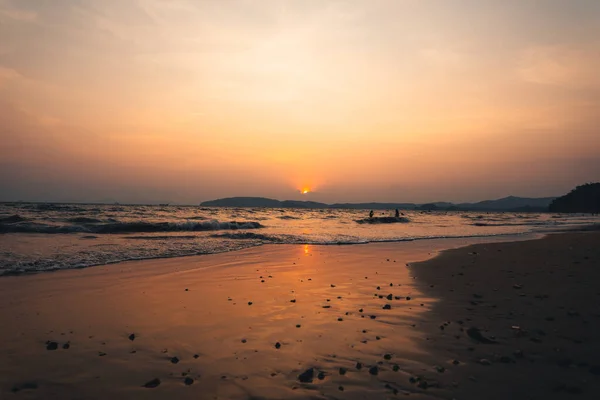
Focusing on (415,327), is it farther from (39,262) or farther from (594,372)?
(39,262)

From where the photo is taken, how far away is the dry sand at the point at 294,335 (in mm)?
5230

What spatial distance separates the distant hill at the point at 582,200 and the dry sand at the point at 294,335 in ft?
534

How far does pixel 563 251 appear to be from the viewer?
19297 mm

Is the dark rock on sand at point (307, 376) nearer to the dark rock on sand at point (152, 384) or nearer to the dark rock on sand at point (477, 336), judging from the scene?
the dark rock on sand at point (152, 384)

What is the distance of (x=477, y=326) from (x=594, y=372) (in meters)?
2.35

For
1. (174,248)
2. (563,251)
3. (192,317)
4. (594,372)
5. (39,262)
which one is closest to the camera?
(594,372)

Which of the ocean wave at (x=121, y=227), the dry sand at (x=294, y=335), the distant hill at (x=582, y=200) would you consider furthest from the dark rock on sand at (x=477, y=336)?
the distant hill at (x=582, y=200)

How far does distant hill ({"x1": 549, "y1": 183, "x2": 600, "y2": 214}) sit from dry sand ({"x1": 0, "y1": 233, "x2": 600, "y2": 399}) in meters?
163

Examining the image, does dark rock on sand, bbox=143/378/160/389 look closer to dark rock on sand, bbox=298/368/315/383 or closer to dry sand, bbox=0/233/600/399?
dry sand, bbox=0/233/600/399

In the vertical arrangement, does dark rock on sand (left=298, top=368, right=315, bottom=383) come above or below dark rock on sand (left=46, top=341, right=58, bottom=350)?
above

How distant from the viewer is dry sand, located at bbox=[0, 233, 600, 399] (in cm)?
523

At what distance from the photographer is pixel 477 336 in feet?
23.1

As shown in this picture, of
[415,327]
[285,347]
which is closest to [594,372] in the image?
[415,327]

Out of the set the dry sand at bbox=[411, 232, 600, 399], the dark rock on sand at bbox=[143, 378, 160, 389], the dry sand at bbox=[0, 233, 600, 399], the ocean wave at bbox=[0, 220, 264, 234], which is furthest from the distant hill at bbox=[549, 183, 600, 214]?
the dark rock on sand at bbox=[143, 378, 160, 389]
